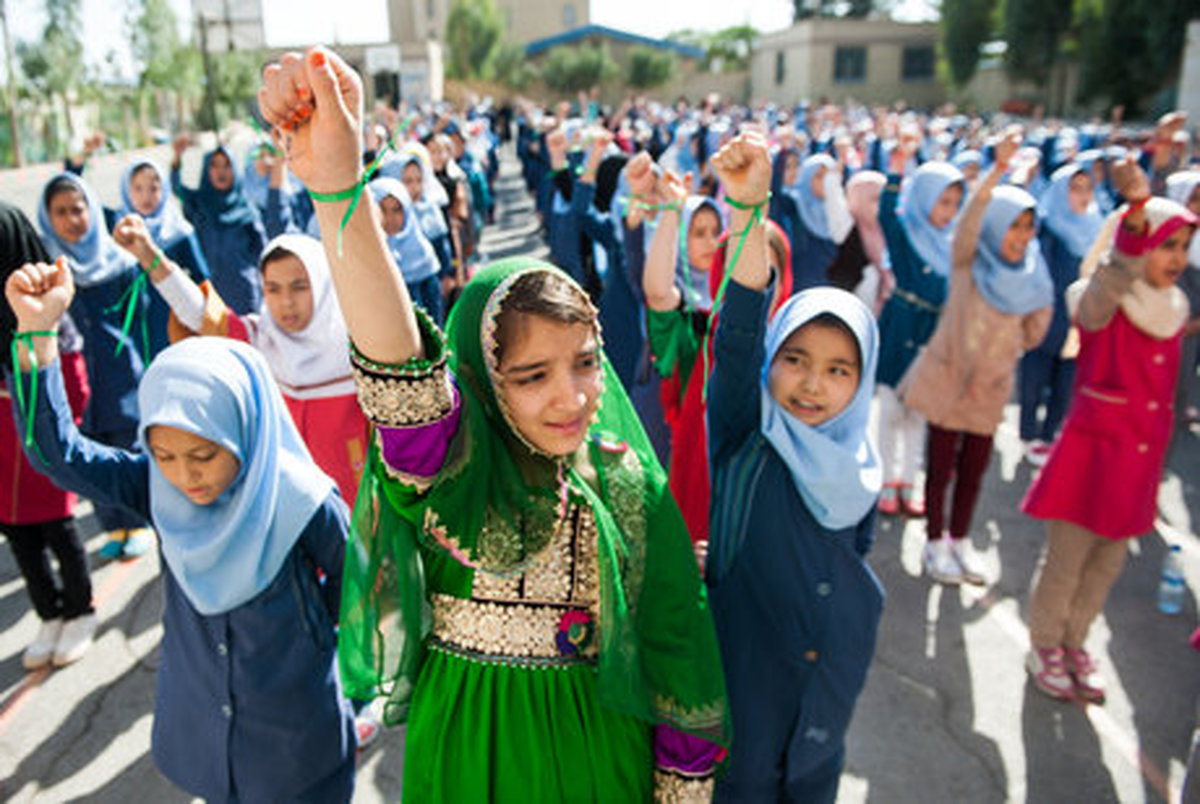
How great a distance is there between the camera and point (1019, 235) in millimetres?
3666

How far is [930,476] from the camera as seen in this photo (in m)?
3.96

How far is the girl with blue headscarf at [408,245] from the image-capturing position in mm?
4500

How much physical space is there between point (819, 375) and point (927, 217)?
2.90 m

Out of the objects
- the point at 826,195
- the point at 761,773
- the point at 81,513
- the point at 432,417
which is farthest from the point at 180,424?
the point at 826,195

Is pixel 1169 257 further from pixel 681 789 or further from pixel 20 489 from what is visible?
pixel 20 489

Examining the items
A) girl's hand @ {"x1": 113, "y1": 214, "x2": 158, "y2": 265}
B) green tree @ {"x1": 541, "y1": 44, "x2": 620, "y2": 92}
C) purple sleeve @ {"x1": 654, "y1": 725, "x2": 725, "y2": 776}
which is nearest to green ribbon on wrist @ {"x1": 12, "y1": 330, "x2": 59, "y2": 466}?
girl's hand @ {"x1": 113, "y1": 214, "x2": 158, "y2": 265}

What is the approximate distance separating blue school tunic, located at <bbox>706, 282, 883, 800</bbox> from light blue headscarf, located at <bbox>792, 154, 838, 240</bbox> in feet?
13.8

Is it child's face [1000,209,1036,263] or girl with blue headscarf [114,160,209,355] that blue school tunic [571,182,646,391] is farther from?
girl with blue headscarf [114,160,209,355]

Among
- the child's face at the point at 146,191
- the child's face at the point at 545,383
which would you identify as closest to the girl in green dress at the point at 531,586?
the child's face at the point at 545,383

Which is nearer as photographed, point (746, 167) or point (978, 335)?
point (746, 167)

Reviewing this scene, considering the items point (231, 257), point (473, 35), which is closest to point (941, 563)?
point (231, 257)

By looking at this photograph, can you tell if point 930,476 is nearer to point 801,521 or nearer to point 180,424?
point 801,521

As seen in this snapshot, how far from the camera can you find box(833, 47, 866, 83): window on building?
45.6 meters

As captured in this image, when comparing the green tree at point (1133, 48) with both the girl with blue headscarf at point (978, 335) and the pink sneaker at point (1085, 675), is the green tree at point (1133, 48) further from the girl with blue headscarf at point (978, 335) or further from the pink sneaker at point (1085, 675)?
the pink sneaker at point (1085, 675)
